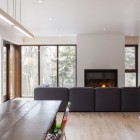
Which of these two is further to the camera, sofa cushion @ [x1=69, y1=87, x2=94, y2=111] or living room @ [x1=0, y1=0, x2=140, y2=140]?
sofa cushion @ [x1=69, y1=87, x2=94, y2=111]

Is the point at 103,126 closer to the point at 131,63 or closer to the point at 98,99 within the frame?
the point at 98,99

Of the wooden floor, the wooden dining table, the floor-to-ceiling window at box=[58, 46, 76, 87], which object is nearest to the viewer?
the wooden dining table

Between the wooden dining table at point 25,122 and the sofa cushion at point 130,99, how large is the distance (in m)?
3.99

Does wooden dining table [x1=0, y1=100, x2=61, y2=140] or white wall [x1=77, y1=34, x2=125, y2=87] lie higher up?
white wall [x1=77, y1=34, x2=125, y2=87]

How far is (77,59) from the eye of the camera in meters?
10.3

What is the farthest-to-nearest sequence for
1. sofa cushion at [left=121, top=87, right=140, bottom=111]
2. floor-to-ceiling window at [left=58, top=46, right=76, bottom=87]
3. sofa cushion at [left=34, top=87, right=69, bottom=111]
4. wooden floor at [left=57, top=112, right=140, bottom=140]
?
floor-to-ceiling window at [left=58, top=46, right=76, bottom=87], sofa cushion at [left=34, top=87, right=69, bottom=111], sofa cushion at [left=121, top=87, right=140, bottom=111], wooden floor at [left=57, top=112, right=140, bottom=140]

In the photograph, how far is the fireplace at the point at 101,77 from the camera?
10336 millimetres

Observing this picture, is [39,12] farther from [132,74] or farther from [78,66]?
[132,74]

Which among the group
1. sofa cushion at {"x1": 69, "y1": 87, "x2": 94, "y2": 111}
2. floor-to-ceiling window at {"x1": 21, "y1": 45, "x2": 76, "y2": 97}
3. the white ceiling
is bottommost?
sofa cushion at {"x1": 69, "y1": 87, "x2": 94, "y2": 111}

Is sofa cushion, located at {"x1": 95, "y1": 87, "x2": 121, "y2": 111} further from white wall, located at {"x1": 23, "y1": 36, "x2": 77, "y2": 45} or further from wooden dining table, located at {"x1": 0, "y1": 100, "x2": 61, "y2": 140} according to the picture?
white wall, located at {"x1": 23, "y1": 36, "x2": 77, "y2": 45}

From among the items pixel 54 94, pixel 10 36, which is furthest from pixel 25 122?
pixel 10 36

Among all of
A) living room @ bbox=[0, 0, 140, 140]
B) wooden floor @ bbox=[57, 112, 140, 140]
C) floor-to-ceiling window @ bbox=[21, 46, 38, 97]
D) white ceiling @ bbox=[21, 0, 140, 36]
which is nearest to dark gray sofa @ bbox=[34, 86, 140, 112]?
living room @ bbox=[0, 0, 140, 140]

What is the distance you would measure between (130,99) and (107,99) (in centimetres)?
69

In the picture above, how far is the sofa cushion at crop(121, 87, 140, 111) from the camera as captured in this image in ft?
24.0
